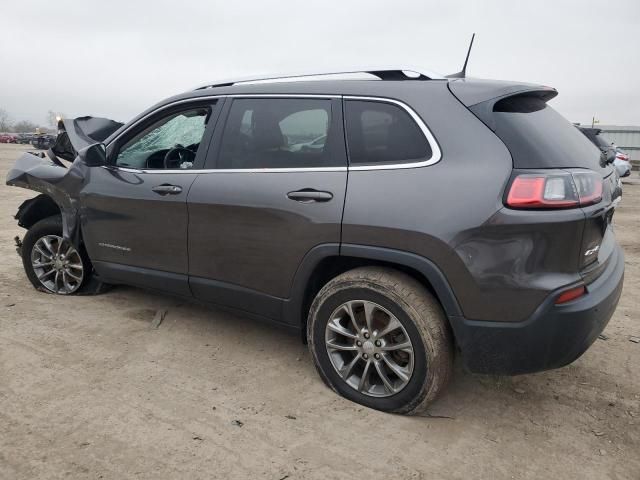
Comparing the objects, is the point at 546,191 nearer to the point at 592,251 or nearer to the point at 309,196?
the point at 592,251

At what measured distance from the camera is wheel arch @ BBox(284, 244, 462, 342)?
2.35 meters

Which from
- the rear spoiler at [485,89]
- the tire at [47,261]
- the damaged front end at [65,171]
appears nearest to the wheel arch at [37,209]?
the damaged front end at [65,171]

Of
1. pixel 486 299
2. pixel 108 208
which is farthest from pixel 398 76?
pixel 108 208

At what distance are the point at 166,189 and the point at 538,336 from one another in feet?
7.80

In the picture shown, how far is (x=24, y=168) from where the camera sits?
4090mm

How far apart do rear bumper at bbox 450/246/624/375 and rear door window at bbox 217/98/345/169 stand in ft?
3.69

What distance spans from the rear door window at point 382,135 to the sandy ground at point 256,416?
1.35 meters

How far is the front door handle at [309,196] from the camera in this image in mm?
2627

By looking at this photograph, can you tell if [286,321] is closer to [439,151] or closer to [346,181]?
[346,181]

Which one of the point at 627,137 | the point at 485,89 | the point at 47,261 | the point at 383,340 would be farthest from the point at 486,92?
the point at 627,137

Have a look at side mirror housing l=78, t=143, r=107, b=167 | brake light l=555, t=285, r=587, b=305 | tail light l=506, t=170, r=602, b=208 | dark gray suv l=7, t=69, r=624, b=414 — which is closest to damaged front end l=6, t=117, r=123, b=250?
side mirror housing l=78, t=143, r=107, b=167

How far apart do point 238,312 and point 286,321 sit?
41 centimetres

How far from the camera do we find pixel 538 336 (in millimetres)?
2217

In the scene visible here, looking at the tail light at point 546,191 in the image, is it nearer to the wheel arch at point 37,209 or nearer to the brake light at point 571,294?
the brake light at point 571,294
